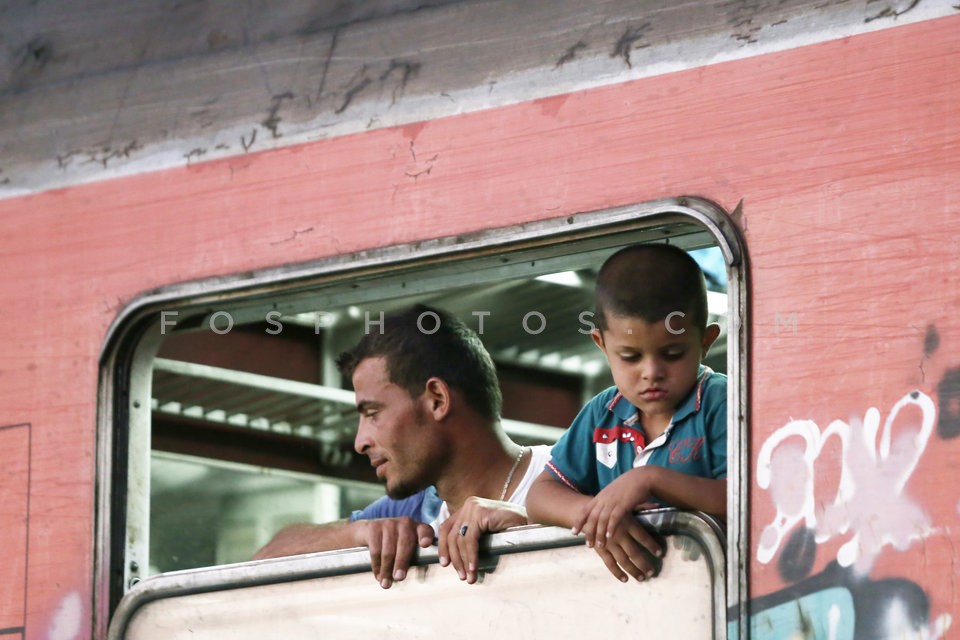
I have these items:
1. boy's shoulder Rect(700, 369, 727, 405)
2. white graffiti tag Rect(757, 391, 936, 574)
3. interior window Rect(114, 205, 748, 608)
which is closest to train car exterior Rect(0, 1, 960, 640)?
white graffiti tag Rect(757, 391, 936, 574)

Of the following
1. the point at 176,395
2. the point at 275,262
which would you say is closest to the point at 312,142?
the point at 275,262

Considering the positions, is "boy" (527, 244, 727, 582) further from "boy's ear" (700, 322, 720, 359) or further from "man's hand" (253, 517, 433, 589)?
"man's hand" (253, 517, 433, 589)

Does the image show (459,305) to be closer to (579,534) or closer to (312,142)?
(312,142)

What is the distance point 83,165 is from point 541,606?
1303 millimetres

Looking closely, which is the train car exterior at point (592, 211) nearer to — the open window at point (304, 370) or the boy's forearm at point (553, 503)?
the open window at point (304, 370)

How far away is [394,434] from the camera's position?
3.14 meters

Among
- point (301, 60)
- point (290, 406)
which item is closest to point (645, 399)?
point (301, 60)

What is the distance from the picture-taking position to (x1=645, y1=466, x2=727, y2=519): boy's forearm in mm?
2396

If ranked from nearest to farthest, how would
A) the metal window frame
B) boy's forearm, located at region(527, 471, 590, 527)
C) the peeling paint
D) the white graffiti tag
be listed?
the white graffiti tag, the metal window frame, boy's forearm, located at region(527, 471, 590, 527), the peeling paint

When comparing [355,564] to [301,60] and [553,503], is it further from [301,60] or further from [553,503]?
[301,60]

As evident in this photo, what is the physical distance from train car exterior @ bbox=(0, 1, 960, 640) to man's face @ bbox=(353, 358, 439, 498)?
1.21 ft

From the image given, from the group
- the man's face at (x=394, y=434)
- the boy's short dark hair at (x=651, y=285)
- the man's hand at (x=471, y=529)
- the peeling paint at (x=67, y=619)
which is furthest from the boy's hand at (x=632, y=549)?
the peeling paint at (x=67, y=619)

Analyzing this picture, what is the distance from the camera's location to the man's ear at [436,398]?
10.5ft

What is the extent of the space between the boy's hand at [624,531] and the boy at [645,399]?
0.01 metres
